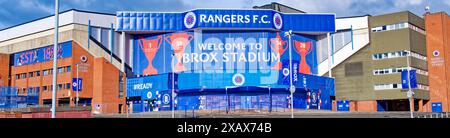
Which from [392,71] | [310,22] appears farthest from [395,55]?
[310,22]

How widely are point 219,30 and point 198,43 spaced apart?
15.7 ft

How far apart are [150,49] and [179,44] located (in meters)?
7.64

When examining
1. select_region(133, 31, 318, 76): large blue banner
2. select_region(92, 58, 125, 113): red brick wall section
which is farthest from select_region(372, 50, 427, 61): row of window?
select_region(92, 58, 125, 113): red brick wall section

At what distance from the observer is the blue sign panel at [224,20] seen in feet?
299

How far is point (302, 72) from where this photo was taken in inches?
3873

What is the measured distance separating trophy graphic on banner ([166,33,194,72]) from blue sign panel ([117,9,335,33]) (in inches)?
56.0

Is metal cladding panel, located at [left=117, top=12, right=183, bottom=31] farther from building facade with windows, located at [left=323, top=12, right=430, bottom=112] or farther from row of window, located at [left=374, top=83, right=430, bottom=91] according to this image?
row of window, located at [left=374, top=83, right=430, bottom=91]

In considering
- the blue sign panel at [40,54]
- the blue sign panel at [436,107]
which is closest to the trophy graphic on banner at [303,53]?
the blue sign panel at [436,107]

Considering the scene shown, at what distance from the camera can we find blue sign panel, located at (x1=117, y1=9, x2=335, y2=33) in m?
91.0

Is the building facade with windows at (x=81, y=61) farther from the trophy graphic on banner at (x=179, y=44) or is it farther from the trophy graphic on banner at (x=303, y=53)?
the trophy graphic on banner at (x=303, y=53)

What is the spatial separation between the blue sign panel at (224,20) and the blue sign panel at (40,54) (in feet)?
36.3

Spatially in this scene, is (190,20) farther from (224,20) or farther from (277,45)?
(277,45)
